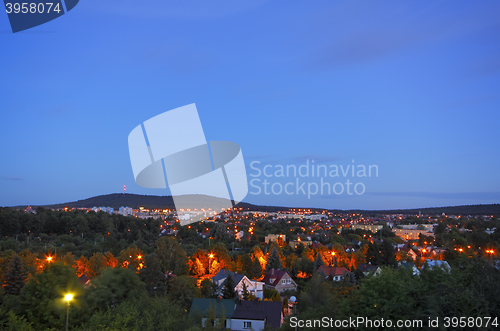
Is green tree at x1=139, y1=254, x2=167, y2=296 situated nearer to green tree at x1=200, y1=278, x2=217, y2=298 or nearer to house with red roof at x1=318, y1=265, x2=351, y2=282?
green tree at x1=200, y1=278, x2=217, y2=298

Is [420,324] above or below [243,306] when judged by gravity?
above

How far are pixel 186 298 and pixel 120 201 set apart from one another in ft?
569

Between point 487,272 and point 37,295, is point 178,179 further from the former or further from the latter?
point 487,272

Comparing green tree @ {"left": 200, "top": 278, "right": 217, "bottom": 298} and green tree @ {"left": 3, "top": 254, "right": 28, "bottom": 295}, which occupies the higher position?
green tree @ {"left": 3, "top": 254, "right": 28, "bottom": 295}

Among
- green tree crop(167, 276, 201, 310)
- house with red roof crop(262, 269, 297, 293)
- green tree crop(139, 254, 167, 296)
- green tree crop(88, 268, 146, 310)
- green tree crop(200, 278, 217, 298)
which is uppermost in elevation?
green tree crop(88, 268, 146, 310)

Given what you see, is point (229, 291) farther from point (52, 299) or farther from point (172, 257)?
point (172, 257)

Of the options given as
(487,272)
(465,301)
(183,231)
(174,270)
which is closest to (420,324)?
(465,301)

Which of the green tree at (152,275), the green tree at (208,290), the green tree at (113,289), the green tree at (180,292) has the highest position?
the green tree at (113,289)

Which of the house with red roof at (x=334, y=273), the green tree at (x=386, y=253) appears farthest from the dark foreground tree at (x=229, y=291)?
the green tree at (x=386, y=253)

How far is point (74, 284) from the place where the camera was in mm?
16828

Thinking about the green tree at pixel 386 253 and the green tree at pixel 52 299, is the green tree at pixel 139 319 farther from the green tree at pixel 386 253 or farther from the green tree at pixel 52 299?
the green tree at pixel 386 253

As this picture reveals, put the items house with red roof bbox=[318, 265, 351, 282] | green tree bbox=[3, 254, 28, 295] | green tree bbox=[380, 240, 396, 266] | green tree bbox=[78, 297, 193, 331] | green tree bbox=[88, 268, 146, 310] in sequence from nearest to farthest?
green tree bbox=[78, 297, 193, 331], green tree bbox=[88, 268, 146, 310], green tree bbox=[3, 254, 28, 295], house with red roof bbox=[318, 265, 351, 282], green tree bbox=[380, 240, 396, 266]

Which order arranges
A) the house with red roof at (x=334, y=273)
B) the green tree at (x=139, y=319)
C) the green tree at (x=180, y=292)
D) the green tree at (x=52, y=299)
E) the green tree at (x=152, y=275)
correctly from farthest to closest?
1. the house with red roof at (x=334, y=273)
2. the green tree at (x=152, y=275)
3. the green tree at (x=180, y=292)
4. the green tree at (x=52, y=299)
5. the green tree at (x=139, y=319)

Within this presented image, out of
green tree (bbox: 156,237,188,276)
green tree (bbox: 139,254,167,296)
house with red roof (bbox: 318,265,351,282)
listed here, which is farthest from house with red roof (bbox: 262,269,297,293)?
green tree (bbox: 139,254,167,296)
